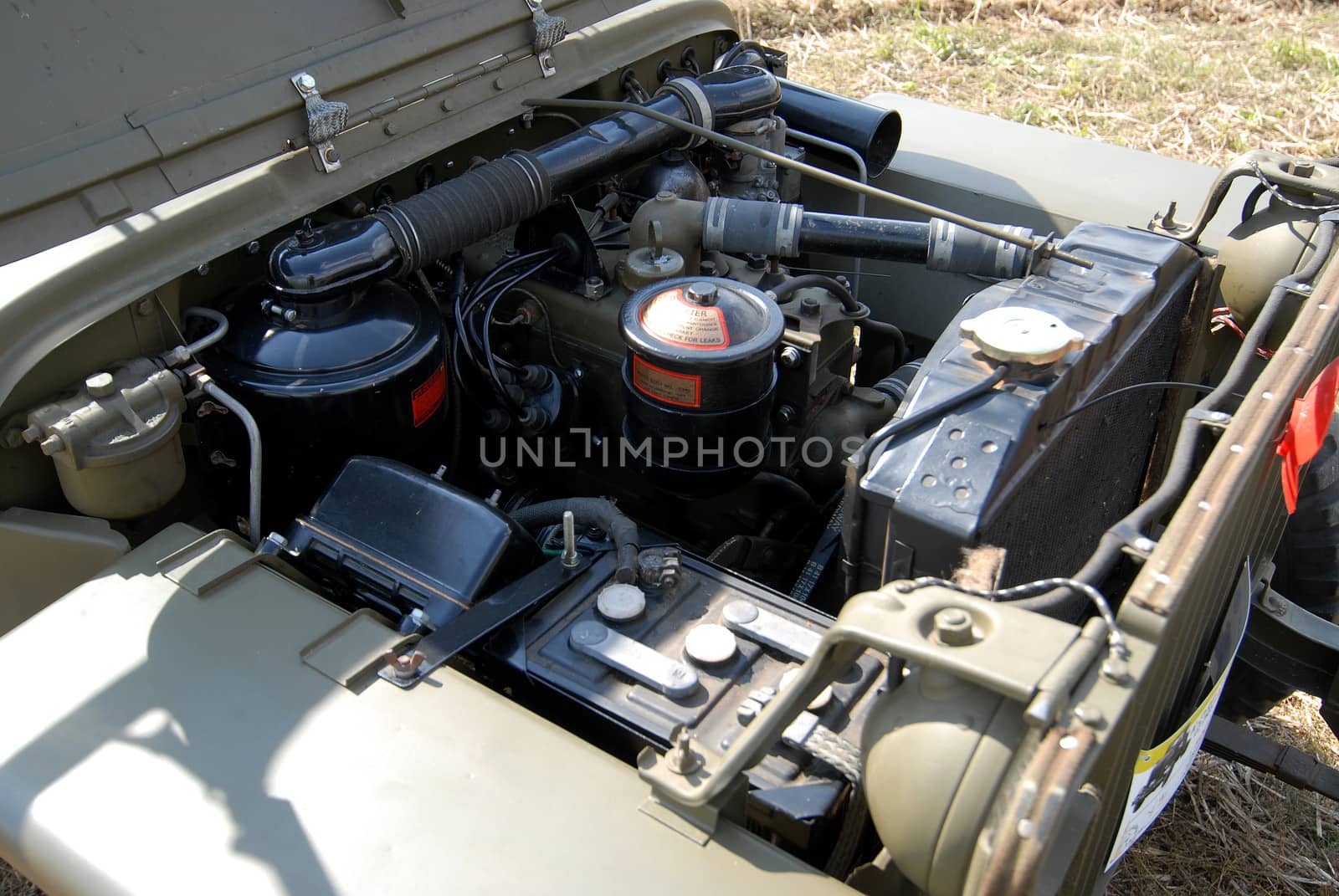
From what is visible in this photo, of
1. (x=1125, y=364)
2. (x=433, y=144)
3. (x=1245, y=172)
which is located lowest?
(x=1125, y=364)

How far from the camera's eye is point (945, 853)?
947 mm

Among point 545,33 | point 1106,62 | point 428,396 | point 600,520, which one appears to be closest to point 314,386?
point 428,396

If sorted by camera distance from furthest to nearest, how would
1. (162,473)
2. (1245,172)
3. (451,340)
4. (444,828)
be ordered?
(451,340)
(1245,172)
(162,473)
(444,828)

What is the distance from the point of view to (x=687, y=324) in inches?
64.0

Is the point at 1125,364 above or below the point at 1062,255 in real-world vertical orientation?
below

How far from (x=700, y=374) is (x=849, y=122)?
1.07 m

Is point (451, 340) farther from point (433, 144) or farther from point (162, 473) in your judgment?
point (162, 473)

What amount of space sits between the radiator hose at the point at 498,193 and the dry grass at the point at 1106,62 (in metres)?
3.27

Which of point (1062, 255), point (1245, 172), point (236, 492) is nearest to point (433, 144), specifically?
point (236, 492)

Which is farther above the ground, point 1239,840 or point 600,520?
point 600,520

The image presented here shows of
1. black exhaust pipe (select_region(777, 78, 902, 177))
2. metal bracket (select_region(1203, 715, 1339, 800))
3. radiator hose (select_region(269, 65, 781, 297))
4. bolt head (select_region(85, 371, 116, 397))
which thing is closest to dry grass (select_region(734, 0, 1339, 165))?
black exhaust pipe (select_region(777, 78, 902, 177))

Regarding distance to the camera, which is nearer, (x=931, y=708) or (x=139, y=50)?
(x=931, y=708)

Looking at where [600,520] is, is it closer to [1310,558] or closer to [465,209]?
[465,209]

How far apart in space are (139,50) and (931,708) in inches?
55.5
